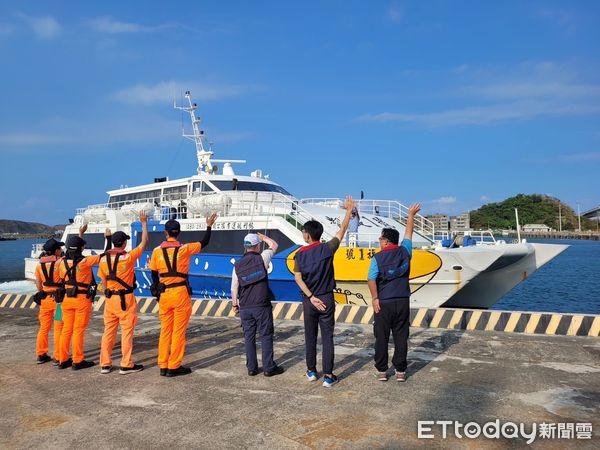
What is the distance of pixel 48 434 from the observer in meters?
3.31

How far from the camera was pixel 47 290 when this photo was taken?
17.4ft

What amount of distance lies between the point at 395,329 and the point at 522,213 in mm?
114475

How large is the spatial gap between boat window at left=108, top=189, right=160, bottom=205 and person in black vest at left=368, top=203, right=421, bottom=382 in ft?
42.4

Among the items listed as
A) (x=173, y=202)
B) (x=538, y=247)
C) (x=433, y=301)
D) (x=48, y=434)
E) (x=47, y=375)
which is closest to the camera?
(x=48, y=434)

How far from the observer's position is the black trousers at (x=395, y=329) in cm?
436

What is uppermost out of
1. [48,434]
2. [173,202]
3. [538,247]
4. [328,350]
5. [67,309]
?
[173,202]

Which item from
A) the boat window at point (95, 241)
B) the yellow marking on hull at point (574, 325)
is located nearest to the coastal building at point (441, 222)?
the yellow marking on hull at point (574, 325)

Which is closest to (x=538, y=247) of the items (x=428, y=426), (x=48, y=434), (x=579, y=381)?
(x=579, y=381)

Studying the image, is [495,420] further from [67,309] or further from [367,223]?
[367,223]

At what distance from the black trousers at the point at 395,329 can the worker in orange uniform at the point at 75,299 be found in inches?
120

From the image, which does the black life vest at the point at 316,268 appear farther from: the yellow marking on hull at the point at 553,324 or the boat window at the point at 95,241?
the boat window at the point at 95,241

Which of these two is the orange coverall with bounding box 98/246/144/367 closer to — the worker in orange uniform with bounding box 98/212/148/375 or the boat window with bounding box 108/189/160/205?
the worker in orange uniform with bounding box 98/212/148/375

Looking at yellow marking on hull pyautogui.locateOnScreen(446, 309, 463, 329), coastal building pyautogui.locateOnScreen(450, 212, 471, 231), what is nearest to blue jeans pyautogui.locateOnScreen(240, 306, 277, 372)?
yellow marking on hull pyautogui.locateOnScreen(446, 309, 463, 329)

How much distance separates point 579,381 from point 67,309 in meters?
5.21
